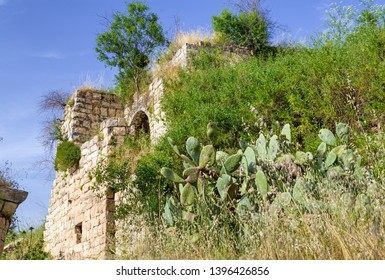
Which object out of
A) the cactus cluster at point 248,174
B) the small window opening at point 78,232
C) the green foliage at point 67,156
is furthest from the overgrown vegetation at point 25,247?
the cactus cluster at point 248,174

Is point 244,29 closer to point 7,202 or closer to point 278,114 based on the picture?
point 278,114

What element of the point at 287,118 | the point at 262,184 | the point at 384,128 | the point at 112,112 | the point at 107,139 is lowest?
the point at 262,184

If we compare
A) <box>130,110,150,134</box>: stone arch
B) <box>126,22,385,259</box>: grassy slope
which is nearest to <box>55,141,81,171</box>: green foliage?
<box>130,110,150,134</box>: stone arch

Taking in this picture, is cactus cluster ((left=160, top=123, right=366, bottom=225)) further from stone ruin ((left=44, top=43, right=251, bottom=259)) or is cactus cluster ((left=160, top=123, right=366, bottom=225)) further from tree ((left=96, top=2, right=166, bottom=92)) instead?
tree ((left=96, top=2, right=166, bottom=92))

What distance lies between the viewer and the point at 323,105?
9242mm

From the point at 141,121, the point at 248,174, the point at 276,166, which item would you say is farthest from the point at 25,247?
the point at 276,166

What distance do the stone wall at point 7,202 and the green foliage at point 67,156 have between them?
5551 mm

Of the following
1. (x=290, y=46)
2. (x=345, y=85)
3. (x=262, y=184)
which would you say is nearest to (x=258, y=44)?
(x=290, y=46)

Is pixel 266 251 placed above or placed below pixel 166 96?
below

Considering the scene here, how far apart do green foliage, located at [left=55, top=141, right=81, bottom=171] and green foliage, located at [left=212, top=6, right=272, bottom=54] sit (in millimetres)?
4820

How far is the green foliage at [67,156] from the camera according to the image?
14.1 metres

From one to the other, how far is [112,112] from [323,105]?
812 centimetres

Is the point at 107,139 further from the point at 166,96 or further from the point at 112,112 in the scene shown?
the point at 112,112

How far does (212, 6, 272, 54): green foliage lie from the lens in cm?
1506
